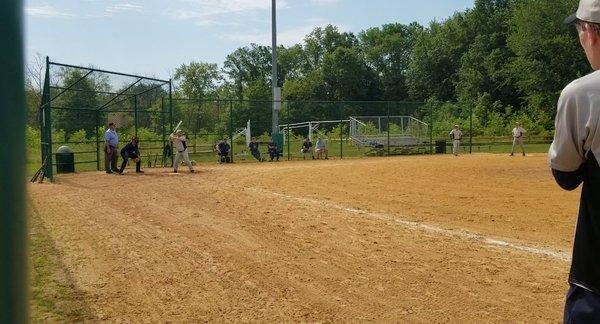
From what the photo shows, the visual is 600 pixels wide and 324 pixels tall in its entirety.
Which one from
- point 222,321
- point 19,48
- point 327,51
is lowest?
point 222,321

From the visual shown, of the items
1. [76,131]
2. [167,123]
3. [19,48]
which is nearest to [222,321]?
[19,48]

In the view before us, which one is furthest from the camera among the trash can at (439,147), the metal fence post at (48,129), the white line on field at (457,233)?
the trash can at (439,147)

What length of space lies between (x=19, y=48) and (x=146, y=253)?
6.18 m

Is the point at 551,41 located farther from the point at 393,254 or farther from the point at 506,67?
the point at 393,254

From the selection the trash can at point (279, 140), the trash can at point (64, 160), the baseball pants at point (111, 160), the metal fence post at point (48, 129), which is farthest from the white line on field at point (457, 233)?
the trash can at point (279, 140)

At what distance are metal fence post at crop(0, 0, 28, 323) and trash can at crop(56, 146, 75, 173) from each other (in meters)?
19.8

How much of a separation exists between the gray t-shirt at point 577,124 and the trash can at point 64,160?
774 inches

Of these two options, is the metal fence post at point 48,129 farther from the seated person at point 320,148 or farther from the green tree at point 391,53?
the green tree at point 391,53

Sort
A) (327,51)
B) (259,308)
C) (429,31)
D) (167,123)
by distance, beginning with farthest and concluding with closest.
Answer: (327,51), (429,31), (167,123), (259,308)

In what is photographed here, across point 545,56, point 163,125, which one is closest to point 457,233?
point 163,125


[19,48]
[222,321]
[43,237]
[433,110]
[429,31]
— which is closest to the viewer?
[19,48]

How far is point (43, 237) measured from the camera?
7918 millimetres

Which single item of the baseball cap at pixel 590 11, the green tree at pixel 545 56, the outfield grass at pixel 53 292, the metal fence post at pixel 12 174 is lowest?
A: the outfield grass at pixel 53 292

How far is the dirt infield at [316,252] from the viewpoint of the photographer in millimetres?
4977
